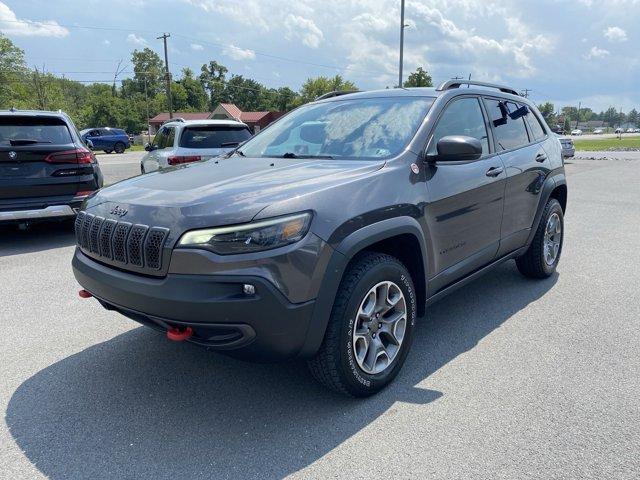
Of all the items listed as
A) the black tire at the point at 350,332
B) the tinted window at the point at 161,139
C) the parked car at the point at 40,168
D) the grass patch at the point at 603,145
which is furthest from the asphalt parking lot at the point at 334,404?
the grass patch at the point at 603,145

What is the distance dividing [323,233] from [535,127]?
11.3ft

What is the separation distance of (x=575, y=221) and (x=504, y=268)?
3501 mm

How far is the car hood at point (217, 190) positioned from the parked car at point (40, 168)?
3837 millimetres

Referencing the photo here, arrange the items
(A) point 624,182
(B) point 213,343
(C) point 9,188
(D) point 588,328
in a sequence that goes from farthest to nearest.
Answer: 1. (A) point 624,182
2. (C) point 9,188
3. (D) point 588,328
4. (B) point 213,343

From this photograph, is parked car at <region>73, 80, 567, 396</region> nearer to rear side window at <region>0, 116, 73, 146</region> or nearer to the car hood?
the car hood

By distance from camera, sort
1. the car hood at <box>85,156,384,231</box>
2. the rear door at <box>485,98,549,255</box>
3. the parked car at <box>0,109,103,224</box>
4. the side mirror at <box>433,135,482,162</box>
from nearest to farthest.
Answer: the car hood at <box>85,156,384,231</box> < the side mirror at <box>433,135,482,162</box> < the rear door at <box>485,98,549,255</box> < the parked car at <box>0,109,103,224</box>

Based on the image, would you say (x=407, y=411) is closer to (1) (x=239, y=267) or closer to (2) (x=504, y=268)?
(1) (x=239, y=267)

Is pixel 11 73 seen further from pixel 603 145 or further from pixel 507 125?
pixel 507 125

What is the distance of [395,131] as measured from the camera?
3.44 m

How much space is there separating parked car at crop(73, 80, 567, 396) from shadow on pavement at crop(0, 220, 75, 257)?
4037 millimetres

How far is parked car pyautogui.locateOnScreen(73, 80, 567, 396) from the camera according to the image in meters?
2.41

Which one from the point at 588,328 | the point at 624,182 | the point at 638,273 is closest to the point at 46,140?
the point at 588,328

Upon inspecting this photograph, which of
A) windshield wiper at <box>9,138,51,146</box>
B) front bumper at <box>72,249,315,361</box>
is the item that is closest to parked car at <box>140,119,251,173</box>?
windshield wiper at <box>9,138,51,146</box>

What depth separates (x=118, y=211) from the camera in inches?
109
